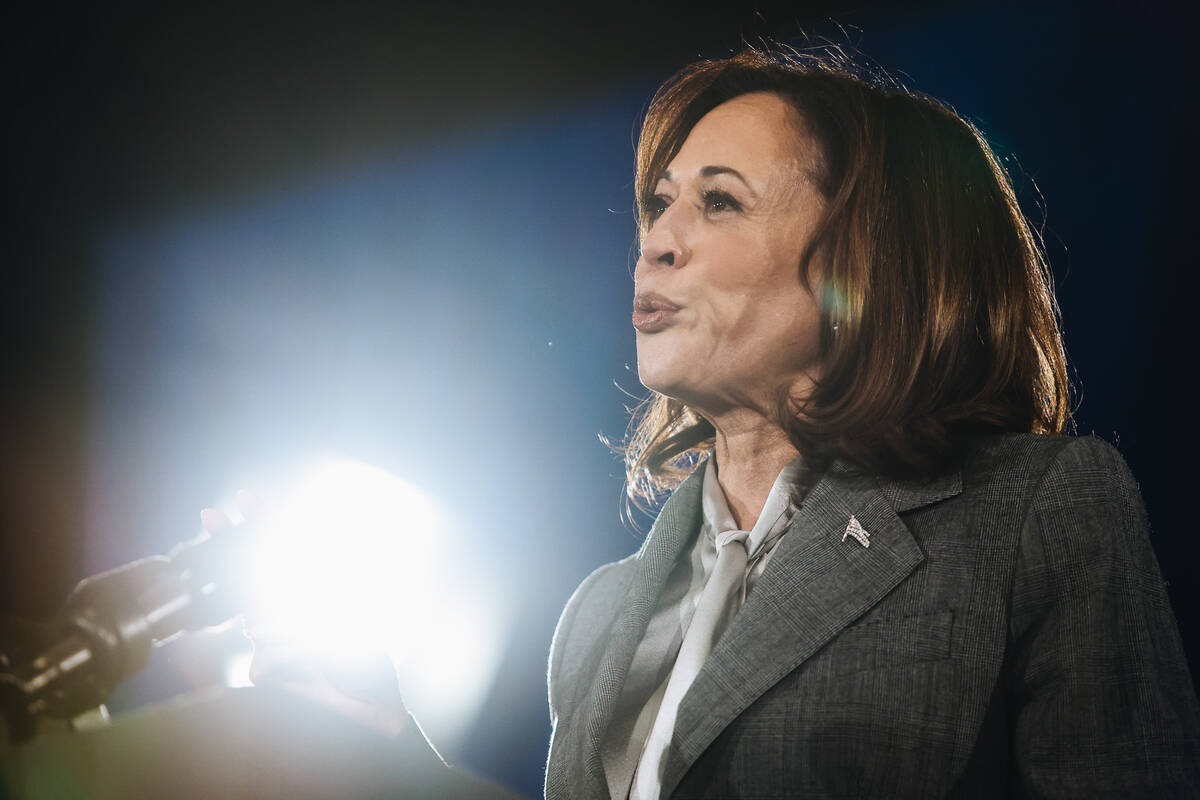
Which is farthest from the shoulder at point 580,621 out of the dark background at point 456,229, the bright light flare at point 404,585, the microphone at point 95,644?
the microphone at point 95,644

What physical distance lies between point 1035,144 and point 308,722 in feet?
5.82

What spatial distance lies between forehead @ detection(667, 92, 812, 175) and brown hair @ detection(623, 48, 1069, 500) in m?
0.04

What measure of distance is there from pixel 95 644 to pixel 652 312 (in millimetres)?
1012

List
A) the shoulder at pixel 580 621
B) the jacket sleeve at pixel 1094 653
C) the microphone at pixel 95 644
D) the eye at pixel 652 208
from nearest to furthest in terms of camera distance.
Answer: the microphone at pixel 95 644 < the jacket sleeve at pixel 1094 653 < the shoulder at pixel 580 621 < the eye at pixel 652 208

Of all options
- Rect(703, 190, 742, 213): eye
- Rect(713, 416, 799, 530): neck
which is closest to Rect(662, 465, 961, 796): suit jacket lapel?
Rect(713, 416, 799, 530): neck

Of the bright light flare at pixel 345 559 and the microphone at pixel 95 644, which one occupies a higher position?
the microphone at pixel 95 644

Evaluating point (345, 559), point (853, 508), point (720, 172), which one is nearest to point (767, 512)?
point (853, 508)

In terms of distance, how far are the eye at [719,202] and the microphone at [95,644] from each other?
1.08m

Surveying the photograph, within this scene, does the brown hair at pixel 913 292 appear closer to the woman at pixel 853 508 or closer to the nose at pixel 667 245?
the woman at pixel 853 508

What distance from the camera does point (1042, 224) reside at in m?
1.77

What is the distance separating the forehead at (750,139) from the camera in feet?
5.05

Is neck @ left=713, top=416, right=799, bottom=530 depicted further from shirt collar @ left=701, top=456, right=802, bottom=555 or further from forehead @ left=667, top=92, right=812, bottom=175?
forehead @ left=667, top=92, right=812, bottom=175

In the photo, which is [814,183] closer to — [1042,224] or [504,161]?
[1042,224]

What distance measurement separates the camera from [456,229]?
2051 millimetres
